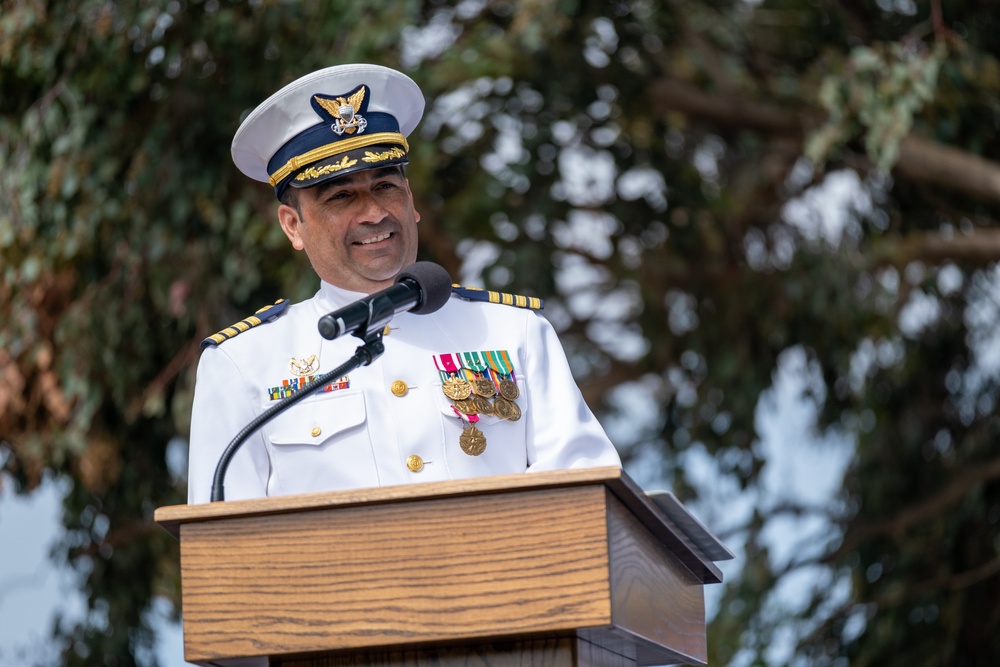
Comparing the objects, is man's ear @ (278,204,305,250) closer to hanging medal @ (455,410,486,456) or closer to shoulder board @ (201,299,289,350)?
shoulder board @ (201,299,289,350)

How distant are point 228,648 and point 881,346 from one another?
6562 mm


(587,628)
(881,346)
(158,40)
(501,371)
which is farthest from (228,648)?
(881,346)

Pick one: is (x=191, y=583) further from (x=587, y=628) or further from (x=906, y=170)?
(x=906, y=170)

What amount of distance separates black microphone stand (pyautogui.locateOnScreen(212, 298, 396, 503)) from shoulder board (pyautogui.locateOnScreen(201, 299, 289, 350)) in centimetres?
44

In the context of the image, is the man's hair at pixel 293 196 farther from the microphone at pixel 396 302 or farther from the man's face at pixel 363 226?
the microphone at pixel 396 302

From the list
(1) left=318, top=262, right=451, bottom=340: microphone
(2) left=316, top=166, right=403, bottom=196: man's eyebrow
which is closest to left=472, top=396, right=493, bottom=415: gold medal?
(1) left=318, top=262, right=451, bottom=340: microphone

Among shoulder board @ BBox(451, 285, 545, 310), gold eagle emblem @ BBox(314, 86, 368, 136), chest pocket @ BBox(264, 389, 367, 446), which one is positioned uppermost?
gold eagle emblem @ BBox(314, 86, 368, 136)

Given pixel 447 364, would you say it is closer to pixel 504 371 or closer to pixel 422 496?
pixel 504 371

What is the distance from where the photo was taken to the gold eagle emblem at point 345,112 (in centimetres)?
250

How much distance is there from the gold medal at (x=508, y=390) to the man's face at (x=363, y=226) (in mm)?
244

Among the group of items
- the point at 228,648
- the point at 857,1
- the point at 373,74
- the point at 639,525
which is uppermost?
the point at 857,1

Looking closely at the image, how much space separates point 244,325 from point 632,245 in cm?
512

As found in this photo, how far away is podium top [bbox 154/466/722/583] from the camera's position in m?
1.78

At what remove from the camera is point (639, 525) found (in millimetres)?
1991
